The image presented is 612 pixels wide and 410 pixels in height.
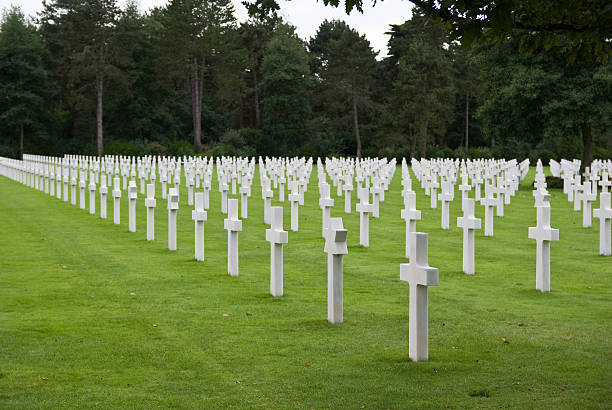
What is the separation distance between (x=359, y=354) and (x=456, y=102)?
8528 cm

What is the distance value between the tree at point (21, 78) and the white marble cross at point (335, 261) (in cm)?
7953

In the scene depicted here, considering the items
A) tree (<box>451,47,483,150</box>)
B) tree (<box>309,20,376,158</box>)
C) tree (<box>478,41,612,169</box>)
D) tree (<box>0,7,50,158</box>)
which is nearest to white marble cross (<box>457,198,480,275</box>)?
tree (<box>478,41,612,169</box>)

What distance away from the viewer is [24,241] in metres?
16.6

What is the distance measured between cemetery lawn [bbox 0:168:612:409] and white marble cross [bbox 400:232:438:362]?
17 centimetres

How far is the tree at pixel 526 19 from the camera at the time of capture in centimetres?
614

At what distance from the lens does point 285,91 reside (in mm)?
87312

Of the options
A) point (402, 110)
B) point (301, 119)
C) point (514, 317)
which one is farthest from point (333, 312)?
point (301, 119)

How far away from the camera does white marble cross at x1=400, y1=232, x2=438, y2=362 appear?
6.89 metres

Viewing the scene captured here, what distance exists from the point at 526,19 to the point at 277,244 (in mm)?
4010

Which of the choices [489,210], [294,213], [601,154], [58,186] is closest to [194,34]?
[601,154]

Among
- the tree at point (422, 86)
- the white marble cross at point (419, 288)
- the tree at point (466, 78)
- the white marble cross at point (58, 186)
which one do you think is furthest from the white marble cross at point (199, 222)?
→ the tree at point (466, 78)

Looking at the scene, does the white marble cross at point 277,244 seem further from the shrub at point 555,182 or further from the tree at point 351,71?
the tree at point 351,71

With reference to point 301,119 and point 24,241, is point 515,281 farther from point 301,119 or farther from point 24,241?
point 301,119

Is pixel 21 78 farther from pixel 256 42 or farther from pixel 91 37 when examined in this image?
pixel 256 42
